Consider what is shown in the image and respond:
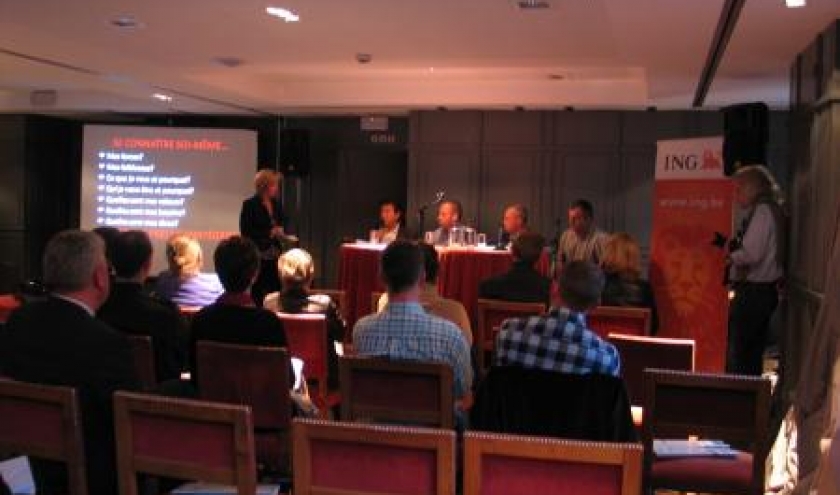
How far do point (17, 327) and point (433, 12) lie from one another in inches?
163

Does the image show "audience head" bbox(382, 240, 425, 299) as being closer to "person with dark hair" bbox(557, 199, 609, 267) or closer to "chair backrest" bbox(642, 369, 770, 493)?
"chair backrest" bbox(642, 369, 770, 493)

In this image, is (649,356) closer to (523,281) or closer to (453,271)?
(523,281)

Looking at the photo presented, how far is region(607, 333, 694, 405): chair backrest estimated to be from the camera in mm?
3535

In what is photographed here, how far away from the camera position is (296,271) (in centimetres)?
449

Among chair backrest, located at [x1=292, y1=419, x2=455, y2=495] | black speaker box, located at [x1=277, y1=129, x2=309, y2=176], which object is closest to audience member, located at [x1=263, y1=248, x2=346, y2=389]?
chair backrest, located at [x1=292, y1=419, x2=455, y2=495]

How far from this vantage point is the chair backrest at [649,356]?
139 inches

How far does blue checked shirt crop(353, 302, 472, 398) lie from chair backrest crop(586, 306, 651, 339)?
135 centimetres

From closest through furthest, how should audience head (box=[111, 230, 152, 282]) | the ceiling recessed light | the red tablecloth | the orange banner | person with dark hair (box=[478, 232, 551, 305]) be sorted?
audience head (box=[111, 230, 152, 282]) < person with dark hair (box=[478, 232, 551, 305]) < the ceiling recessed light < the orange banner < the red tablecloth

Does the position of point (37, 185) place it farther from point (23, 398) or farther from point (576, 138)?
point (23, 398)

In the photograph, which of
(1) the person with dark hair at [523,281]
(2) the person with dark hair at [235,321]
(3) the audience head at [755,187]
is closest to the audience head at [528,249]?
(1) the person with dark hair at [523,281]

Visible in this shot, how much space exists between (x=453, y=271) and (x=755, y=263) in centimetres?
245

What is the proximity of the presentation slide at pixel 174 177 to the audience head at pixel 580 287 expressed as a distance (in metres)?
8.85

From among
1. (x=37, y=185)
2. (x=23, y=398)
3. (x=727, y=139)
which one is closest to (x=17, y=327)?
(x=23, y=398)

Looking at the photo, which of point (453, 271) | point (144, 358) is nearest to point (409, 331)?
point (144, 358)
